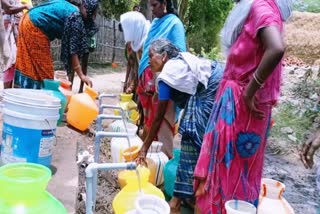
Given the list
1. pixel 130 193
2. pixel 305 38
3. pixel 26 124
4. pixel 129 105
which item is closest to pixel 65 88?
pixel 129 105

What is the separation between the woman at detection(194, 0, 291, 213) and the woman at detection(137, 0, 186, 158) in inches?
50.7

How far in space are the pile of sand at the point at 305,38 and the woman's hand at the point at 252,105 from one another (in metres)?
12.4

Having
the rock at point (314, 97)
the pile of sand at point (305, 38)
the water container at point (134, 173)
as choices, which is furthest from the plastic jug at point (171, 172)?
the pile of sand at point (305, 38)

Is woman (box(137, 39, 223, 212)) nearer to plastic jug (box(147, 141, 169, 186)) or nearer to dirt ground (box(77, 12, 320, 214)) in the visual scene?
plastic jug (box(147, 141, 169, 186))

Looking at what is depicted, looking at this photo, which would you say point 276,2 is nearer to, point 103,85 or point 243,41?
point 243,41

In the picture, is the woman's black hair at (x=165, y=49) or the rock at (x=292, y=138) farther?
the rock at (x=292, y=138)

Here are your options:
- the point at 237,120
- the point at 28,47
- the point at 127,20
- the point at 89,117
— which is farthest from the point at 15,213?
the point at 127,20

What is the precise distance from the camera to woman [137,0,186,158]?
11.5 ft

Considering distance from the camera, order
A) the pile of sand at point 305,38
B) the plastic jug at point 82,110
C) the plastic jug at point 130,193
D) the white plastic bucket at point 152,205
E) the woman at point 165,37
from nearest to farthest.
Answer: the white plastic bucket at point 152,205 < the plastic jug at point 130,193 < the woman at point 165,37 < the plastic jug at point 82,110 < the pile of sand at point 305,38

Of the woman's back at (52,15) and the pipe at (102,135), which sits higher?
the woman's back at (52,15)

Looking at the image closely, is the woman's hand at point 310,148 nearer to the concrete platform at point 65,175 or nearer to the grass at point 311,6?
the concrete platform at point 65,175

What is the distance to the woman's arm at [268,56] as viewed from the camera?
181 cm

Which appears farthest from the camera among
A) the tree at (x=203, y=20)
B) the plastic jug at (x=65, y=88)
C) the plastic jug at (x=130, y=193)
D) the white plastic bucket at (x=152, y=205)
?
the tree at (x=203, y=20)

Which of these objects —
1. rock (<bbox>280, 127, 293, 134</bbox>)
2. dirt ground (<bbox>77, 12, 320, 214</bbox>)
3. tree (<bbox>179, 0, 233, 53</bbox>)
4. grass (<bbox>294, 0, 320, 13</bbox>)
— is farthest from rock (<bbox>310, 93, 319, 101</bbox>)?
grass (<bbox>294, 0, 320, 13</bbox>)
